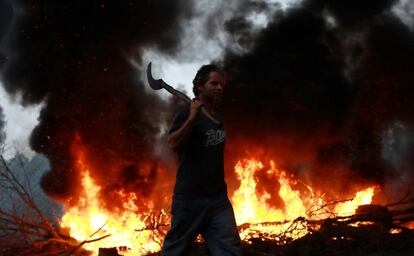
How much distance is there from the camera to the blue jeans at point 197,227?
11.7 ft

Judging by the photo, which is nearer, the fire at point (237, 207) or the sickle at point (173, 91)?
the sickle at point (173, 91)

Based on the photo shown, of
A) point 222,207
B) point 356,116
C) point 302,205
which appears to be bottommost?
point 222,207

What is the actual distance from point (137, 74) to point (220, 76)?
11672 millimetres

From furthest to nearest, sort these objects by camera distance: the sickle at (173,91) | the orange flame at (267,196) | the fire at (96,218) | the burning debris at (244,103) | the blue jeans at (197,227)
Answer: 1. the burning debris at (244,103)
2. the orange flame at (267,196)
3. the fire at (96,218)
4. the sickle at (173,91)
5. the blue jeans at (197,227)

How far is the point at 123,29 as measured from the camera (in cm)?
1535

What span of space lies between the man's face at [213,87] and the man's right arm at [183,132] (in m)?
0.32

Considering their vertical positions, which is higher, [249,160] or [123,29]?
[123,29]

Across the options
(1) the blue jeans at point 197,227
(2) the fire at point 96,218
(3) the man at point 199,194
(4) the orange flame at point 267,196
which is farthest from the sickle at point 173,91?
(4) the orange flame at point 267,196

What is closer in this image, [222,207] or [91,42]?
[222,207]

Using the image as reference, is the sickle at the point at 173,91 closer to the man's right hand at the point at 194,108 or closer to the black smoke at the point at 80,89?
the man's right hand at the point at 194,108

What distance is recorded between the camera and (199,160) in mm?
3617

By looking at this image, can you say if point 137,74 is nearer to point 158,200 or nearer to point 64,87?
point 64,87

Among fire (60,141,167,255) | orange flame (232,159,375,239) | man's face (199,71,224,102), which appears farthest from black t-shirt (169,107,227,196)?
orange flame (232,159,375,239)

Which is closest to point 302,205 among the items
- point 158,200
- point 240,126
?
point 240,126
